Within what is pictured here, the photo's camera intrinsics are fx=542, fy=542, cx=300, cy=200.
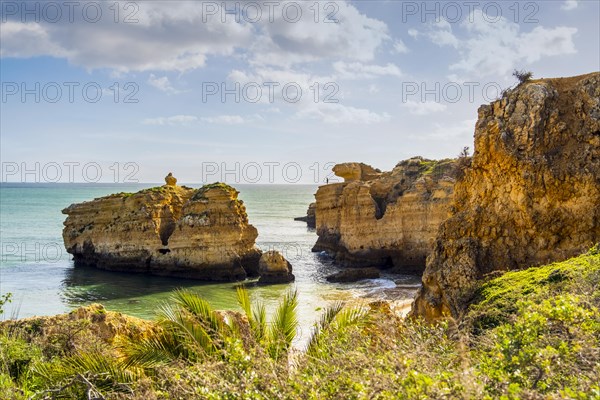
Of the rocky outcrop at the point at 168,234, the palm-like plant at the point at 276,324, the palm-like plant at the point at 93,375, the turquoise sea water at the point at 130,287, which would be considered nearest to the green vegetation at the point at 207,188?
the rocky outcrop at the point at 168,234

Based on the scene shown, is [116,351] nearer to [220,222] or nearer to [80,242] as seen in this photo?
[220,222]

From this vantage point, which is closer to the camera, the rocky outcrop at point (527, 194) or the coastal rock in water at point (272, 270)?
the rocky outcrop at point (527, 194)

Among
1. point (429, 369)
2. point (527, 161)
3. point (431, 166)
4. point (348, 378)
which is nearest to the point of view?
point (348, 378)

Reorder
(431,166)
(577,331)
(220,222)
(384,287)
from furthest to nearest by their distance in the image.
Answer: (431,166) < (220,222) < (384,287) < (577,331)

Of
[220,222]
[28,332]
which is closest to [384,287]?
[220,222]

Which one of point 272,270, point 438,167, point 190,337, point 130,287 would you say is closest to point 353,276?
point 272,270

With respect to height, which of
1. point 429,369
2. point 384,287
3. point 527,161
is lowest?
point 384,287

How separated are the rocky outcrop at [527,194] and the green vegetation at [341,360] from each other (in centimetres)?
335

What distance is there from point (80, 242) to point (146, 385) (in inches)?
1613

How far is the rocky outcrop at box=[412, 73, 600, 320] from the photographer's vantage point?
47.4ft

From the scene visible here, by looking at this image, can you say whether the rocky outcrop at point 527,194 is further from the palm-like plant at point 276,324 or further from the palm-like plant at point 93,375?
the palm-like plant at point 93,375

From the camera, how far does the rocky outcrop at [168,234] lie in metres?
39.2

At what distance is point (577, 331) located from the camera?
6488 millimetres

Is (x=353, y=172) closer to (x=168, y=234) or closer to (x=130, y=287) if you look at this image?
(x=168, y=234)
